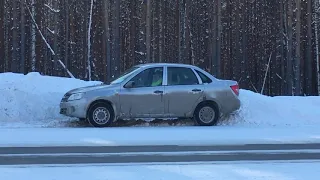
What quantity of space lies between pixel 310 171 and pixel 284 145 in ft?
9.94

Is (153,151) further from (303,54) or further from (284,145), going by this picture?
(303,54)

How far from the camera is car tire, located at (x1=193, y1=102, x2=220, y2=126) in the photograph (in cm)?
1509

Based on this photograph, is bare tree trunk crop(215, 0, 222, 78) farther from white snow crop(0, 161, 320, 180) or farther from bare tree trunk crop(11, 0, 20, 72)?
white snow crop(0, 161, 320, 180)

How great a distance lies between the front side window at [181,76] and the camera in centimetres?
1507

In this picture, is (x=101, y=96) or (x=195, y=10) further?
(x=195, y=10)

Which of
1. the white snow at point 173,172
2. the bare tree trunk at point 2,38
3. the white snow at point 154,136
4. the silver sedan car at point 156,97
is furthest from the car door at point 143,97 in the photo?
the bare tree trunk at point 2,38

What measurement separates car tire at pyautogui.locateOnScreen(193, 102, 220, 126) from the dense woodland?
935 centimetres

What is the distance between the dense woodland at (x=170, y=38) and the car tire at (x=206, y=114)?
935cm

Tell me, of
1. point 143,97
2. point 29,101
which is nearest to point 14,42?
point 29,101

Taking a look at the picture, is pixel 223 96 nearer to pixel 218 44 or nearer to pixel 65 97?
pixel 65 97

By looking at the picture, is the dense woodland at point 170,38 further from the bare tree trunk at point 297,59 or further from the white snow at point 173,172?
the white snow at point 173,172

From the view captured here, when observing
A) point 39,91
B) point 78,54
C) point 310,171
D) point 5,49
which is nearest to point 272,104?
point 39,91

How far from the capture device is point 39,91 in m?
16.3

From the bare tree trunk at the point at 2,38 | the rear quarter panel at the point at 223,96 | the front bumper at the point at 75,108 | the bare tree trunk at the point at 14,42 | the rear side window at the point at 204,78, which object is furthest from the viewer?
the bare tree trunk at the point at 14,42
